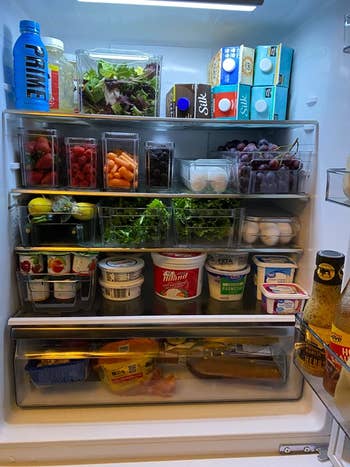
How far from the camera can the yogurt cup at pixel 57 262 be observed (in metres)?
1.29

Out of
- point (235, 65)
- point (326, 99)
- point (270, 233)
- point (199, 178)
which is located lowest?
point (270, 233)

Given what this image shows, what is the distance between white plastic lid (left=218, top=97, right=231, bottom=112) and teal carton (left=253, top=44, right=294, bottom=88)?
145mm

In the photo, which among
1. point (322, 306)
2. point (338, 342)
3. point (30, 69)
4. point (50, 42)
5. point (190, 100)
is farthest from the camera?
point (190, 100)

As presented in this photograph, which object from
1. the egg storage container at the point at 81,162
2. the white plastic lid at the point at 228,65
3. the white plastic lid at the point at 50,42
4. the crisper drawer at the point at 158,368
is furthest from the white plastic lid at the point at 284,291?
the white plastic lid at the point at 50,42

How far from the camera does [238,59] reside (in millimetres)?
1371

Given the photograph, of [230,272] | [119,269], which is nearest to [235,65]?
[230,272]

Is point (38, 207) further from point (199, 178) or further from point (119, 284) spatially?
point (199, 178)

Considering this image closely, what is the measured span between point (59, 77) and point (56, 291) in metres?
0.82

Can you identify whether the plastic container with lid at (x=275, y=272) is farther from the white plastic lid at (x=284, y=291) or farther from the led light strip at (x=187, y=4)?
the led light strip at (x=187, y=4)

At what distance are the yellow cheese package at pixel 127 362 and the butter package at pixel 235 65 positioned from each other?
1.12 meters

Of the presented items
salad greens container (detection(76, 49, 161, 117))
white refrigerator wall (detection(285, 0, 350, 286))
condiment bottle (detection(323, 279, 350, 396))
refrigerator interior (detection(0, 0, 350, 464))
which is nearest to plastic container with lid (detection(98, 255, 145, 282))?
refrigerator interior (detection(0, 0, 350, 464))

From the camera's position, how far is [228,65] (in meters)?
1.38

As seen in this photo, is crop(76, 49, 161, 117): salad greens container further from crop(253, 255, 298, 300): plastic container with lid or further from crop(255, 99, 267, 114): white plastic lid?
crop(253, 255, 298, 300): plastic container with lid

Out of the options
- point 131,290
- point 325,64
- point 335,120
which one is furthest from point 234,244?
point 325,64
